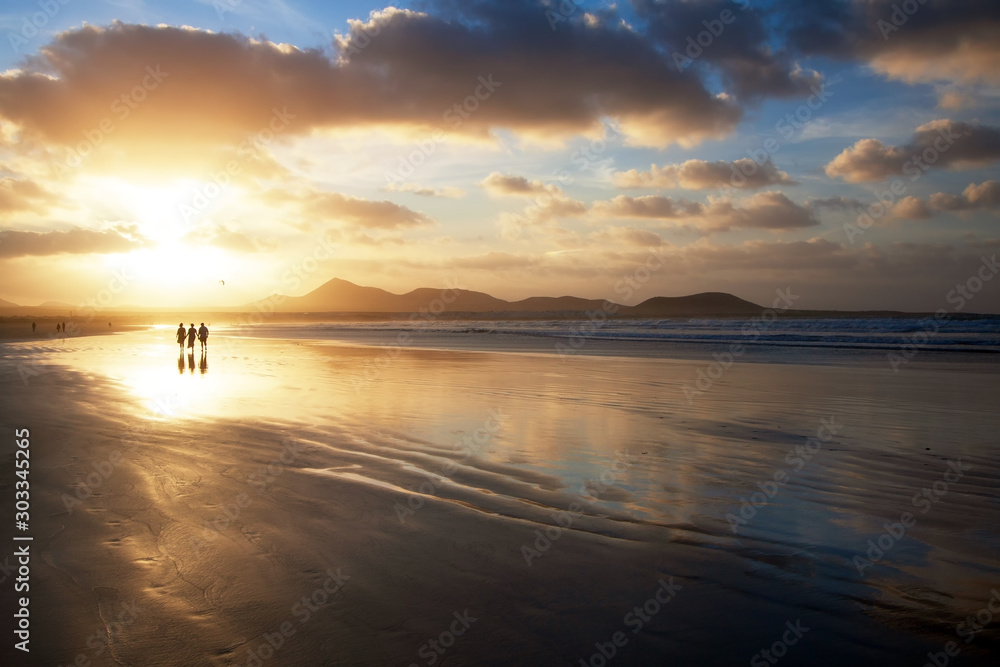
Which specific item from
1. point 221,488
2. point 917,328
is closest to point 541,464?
point 221,488

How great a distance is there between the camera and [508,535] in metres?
5.53

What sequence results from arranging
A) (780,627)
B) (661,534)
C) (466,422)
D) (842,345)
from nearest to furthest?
(780,627) < (661,534) < (466,422) < (842,345)

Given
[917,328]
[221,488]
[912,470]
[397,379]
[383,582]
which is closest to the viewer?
[383,582]

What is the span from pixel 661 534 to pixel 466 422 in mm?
6100

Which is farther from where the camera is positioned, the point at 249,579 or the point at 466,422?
the point at 466,422

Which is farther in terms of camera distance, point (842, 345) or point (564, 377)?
point (842, 345)

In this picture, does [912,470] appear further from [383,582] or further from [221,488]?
[221,488]

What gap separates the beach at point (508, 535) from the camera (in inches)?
148

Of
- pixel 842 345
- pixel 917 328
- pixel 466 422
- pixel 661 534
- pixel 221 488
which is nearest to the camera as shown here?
pixel 661 534

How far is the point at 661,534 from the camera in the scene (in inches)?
219

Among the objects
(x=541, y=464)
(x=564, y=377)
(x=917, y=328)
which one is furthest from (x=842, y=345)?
(x=541, y=464)

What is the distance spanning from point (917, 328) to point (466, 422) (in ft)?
149

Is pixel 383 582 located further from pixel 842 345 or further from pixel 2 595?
pixel 842 345

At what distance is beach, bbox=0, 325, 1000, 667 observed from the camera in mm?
3764
